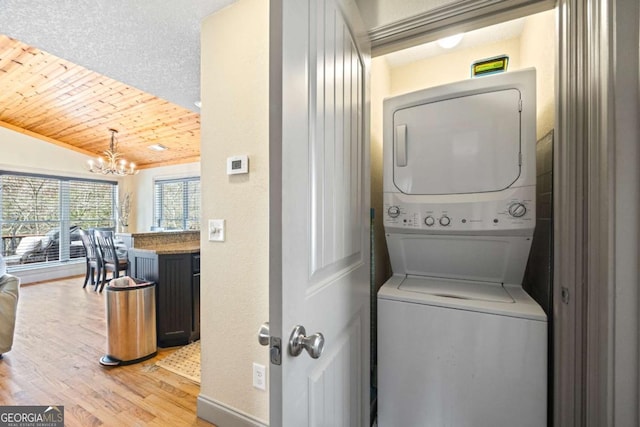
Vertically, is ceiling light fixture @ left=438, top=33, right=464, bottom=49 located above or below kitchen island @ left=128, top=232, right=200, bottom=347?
above

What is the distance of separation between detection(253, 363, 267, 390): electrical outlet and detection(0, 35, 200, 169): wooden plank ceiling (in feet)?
8.25

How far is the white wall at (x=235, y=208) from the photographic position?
140cm

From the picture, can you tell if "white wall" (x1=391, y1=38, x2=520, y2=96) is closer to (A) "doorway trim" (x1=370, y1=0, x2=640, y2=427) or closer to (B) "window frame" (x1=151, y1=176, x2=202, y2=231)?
(A) "doorway trim" (x1=370, y1=0, x2=640, y2=427)

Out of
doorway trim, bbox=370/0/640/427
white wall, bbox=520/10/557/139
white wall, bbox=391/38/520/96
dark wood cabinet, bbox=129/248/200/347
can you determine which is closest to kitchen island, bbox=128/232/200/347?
dark wood cabinet, bbox=129/248/200/347

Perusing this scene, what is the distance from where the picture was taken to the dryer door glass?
1178 mm

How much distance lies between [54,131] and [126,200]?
2.02 meters

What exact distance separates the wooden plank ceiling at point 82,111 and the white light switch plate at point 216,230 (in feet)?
5.70

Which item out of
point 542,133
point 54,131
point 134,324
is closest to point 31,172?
point 54,131

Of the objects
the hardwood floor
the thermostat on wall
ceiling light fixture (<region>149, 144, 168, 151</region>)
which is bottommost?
the hardwood floor

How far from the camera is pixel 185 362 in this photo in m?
2.23

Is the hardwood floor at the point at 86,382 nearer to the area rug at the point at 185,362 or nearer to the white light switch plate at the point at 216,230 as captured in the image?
the area rug at the point at 185,362

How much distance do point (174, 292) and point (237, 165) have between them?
5.57 ft

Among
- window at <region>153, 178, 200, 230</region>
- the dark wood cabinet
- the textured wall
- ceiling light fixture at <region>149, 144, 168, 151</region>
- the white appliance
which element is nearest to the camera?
the white appliance

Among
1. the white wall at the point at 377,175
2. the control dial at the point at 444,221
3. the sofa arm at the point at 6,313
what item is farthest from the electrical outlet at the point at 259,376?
the sofa arm at the point at 6,313
